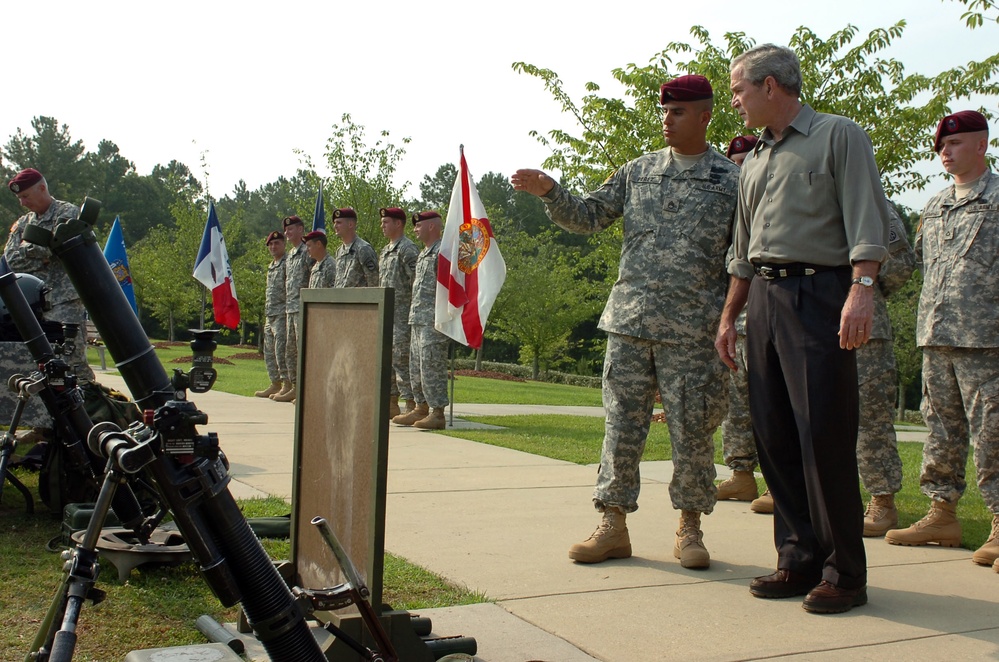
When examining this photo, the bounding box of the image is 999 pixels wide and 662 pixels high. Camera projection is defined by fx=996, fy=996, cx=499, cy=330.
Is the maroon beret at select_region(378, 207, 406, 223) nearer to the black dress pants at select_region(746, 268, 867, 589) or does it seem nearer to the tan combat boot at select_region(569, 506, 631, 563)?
the tan combat boot at select_region(569, 506, 631, 563)

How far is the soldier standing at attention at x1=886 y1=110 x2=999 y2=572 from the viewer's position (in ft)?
16.6

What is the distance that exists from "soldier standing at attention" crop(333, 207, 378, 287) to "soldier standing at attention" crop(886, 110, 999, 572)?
744 centimetres

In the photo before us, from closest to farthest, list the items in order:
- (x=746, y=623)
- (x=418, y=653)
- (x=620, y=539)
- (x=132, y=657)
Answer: (x=132, y=657) → (x=418, y=653) → (x=746, y=623) → (x=620, y=539)

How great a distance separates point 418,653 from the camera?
3.06 meters

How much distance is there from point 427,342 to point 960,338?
644cm

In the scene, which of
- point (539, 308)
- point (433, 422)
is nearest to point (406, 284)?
point (433, 422)

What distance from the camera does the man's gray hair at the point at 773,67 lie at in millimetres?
4277

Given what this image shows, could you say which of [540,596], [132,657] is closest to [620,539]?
[540,596]

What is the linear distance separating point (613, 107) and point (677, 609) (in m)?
10.7

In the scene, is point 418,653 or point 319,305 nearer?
point 418,653

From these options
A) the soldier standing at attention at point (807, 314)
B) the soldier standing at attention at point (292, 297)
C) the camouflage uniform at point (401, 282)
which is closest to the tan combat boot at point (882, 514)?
the soldier standing at attention at point (807, 314)

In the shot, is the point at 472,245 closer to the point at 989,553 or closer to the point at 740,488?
the point at 740,488

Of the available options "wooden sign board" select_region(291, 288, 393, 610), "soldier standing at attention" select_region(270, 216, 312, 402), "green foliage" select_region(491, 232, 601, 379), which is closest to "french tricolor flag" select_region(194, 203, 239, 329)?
"soldier standing at attention" select_region(270, 216, 312, 402)

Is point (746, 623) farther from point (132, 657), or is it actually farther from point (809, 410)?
point (132, 657)
